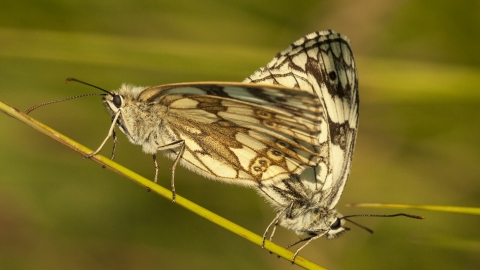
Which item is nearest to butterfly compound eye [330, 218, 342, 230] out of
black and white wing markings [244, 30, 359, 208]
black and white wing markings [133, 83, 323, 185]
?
black and white wing markings [244, 30, 359, 208]

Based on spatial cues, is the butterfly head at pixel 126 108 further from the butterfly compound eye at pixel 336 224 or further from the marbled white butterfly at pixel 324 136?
the butterfly compound eye at pixel 336 224

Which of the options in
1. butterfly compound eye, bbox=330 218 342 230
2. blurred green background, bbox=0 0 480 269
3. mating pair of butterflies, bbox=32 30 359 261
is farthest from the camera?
blurred green background, bbox=0 0 480 269

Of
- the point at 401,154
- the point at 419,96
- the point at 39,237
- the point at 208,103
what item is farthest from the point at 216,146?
the point at 401,154

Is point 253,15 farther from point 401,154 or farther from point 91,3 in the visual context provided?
point 401,154

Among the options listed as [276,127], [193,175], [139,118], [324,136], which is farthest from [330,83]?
[193,175]

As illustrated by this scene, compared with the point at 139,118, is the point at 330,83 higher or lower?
higher

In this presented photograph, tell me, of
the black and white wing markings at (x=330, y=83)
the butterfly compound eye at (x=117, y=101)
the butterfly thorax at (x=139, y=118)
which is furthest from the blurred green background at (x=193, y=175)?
the butterfly compound eye at (x=117, y=101)

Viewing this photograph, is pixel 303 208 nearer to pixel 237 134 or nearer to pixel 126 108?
pixel 237 134

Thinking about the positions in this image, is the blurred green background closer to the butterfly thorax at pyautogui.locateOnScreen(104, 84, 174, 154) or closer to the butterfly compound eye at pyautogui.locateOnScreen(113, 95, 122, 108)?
the butterfly thorax at pyautogui.locateOnScreen(104, 84, 174, 154)
